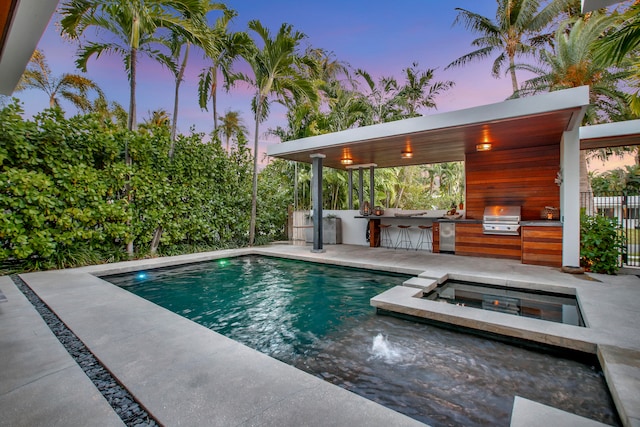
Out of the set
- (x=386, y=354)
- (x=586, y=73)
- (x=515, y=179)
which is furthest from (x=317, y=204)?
(x=586, y=73)

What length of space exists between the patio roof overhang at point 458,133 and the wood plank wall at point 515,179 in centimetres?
32

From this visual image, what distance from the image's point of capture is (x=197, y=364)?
7.75 ft

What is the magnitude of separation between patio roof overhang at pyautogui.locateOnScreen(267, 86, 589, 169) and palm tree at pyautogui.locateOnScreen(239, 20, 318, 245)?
70.4 inches

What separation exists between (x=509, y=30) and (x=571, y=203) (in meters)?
12.6

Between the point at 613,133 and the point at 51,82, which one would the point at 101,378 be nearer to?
the point at 613,133

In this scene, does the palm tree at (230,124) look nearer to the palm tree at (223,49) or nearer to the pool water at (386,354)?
the palm tree at (223,49)

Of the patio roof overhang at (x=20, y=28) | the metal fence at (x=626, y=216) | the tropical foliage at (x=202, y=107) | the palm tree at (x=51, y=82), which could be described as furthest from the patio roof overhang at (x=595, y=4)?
the palm tree at (x=51, y=82)

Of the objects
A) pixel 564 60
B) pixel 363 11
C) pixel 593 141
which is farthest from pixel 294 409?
pixel 363 11

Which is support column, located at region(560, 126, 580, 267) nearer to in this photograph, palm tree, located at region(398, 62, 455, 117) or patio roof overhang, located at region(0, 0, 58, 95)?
patio roof overhang, located at region(0, 0, 58, 95)

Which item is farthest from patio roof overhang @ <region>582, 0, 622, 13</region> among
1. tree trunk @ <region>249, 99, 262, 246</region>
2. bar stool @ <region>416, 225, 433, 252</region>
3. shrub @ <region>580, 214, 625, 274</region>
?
tree trunk @ <region>249, 99, 262, 246</region>

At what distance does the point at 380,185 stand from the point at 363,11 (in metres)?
9.65

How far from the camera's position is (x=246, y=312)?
13.2 ft

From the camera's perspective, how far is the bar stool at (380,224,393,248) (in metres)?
9.48

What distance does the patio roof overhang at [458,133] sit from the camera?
15.3 ft
